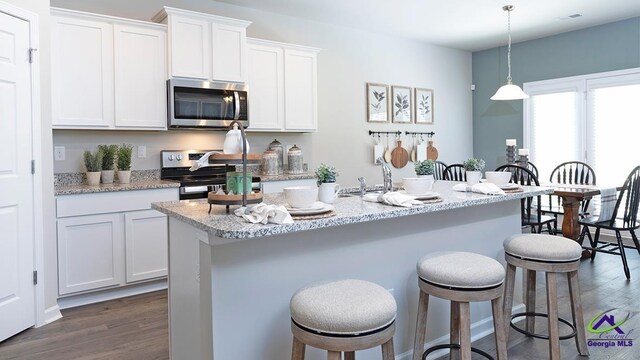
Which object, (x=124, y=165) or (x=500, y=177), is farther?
(x=124, y=165)

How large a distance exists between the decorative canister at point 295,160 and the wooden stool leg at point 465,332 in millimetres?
2979

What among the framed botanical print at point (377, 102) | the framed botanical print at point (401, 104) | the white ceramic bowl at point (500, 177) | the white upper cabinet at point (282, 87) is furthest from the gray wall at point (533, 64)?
the white ceramic bowl at point (500, 177)

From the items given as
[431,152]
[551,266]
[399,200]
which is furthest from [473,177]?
[431,152]

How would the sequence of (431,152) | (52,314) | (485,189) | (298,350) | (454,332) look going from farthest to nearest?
(431,152), (52,314), (485,189), (454,332), (298,350)

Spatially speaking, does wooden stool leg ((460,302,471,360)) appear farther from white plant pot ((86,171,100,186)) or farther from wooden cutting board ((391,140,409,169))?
wooden cutting board ((391,140,409,169))

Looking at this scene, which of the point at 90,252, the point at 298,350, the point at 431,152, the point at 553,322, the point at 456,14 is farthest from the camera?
the point at 431,152

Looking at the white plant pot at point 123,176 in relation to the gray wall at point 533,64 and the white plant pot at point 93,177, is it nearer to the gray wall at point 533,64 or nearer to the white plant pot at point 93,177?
the white plant pot at point 93,177

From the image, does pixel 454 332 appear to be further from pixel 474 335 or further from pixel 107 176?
pixel 107 176

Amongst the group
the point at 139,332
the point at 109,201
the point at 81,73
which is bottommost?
the point at 139,332

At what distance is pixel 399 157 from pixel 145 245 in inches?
132

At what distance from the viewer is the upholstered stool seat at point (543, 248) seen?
81.0 inches

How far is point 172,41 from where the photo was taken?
11.8 ft

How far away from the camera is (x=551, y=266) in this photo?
6.73 ft

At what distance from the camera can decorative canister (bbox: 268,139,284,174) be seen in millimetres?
4504
